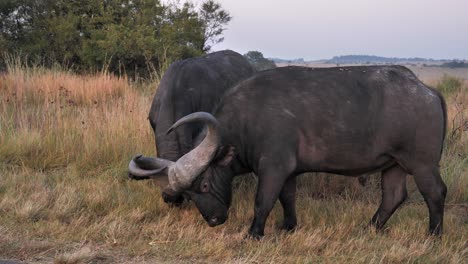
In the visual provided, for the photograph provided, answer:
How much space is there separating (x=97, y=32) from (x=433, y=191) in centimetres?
1659

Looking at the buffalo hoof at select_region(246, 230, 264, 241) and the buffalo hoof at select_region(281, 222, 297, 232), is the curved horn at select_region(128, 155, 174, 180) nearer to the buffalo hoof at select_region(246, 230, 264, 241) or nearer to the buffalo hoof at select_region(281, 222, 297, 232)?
the buffalo hoof at select_region(246, 230, 264, 241)

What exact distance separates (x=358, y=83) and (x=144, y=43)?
1381 centimetres

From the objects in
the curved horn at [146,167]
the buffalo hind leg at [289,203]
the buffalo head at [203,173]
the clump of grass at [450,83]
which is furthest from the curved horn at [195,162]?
the clump of grass at [450,83]

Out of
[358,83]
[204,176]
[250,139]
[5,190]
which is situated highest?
[358,83]

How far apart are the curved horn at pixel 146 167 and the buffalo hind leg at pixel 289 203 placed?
1.36 m

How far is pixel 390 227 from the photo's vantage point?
6.37 meters

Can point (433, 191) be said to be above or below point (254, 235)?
above

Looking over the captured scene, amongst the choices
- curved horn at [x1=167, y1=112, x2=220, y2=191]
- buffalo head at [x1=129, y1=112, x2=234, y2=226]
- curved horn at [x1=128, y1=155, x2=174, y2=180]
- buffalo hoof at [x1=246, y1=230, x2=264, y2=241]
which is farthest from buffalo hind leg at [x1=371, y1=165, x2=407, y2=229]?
curved horn at [x1=128, y1=155, x2=174, y2=180]

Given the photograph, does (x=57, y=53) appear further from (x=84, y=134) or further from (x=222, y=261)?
(x=222, y=261)

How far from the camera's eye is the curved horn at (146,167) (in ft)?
19.1

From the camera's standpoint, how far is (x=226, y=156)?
19.5 ft

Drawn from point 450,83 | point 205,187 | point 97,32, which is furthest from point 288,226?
point 450,83

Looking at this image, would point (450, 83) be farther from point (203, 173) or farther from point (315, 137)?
point (203, 173)

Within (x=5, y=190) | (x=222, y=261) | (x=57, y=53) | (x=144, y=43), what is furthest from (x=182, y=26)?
(x=222, y=261)
